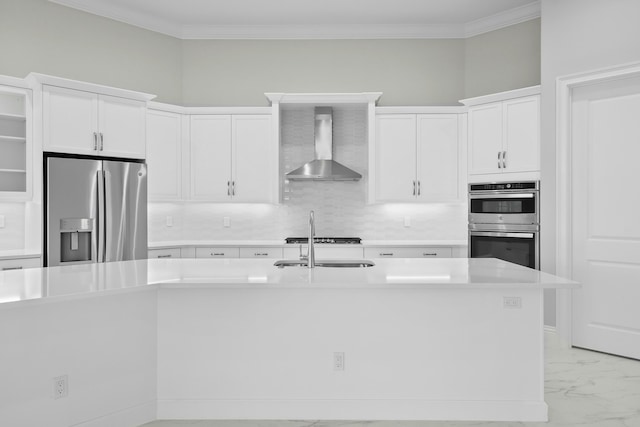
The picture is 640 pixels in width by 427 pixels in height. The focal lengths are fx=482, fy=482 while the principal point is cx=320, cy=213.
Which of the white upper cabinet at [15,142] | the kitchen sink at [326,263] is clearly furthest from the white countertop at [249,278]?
the white upper cabinet at [15,142]

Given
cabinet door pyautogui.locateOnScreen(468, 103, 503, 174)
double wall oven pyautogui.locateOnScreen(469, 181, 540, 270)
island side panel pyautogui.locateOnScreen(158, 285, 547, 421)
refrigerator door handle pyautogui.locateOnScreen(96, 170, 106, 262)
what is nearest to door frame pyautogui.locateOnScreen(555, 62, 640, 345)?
double wall oven pyautogui.locateOnScreen(469, 181, 540, 270)

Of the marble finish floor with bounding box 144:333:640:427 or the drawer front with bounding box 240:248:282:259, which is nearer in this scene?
the marble finish floor with bounding box 144:333:640:427

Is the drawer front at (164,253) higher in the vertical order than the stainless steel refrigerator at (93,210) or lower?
lower

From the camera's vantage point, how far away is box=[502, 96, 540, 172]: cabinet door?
4689 millimetres

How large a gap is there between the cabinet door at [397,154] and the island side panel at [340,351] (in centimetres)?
288

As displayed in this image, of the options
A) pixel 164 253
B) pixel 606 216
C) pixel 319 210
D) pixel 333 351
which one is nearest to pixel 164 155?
pixel 164 253

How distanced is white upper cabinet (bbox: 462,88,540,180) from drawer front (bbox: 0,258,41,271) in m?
4.30

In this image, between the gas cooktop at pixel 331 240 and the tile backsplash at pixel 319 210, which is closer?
the gas cooktop at pixel 331 240

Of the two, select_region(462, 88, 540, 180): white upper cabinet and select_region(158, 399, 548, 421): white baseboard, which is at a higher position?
select_region(462, 88, 540, 180): white upper cabinet

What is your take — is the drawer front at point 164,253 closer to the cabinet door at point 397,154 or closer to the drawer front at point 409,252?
the drawer front at point 409,252

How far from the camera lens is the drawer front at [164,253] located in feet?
16.9

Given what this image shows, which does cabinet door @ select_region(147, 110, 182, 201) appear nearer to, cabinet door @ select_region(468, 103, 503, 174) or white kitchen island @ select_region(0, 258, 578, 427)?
white kitchen island @ select_region(0, 258, 578, 427)

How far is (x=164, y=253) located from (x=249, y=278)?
9.51ft

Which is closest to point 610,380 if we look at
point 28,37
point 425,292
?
point 425,292
